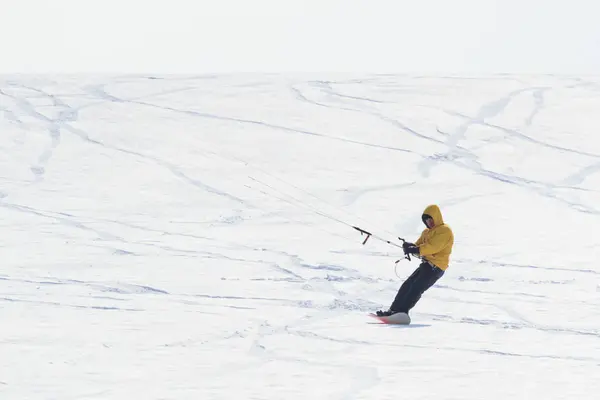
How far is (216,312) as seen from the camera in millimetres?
8008

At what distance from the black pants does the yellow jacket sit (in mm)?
68

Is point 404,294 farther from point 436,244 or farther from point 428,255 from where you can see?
point 436,244

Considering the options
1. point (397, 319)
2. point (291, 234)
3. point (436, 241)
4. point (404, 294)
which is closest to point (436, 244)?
point (436, 241)

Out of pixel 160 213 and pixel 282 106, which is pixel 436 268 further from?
pixel 282 106

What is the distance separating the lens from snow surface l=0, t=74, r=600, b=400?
6.18m

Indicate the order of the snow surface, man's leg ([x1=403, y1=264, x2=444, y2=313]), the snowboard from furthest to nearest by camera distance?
man's leg ([x1=403, y1=264, x2=444, y2=313]) → the snowboard → the snow surface

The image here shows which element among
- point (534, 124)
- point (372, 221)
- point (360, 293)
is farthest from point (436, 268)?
point (534, 124)

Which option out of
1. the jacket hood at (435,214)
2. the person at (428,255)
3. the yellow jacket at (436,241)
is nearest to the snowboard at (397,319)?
the person at (428,255)

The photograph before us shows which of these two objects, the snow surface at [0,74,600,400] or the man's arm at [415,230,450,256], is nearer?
the snow surface at [0,74,600,400]

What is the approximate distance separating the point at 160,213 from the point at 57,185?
1.84 meters

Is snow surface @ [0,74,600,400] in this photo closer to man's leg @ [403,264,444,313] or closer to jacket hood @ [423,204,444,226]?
man's leg @ [403,264,444,313]

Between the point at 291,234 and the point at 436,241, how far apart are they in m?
4.19

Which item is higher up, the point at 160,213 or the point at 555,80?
the point at 555,80

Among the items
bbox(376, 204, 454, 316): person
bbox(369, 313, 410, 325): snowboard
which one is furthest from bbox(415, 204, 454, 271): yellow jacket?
bbox(369, 313, 410, 325): snowboard
